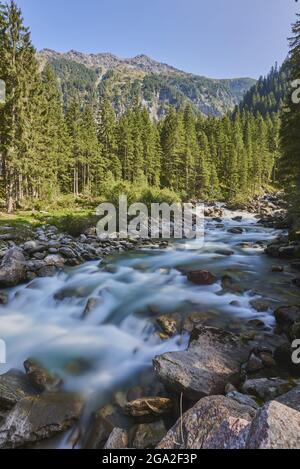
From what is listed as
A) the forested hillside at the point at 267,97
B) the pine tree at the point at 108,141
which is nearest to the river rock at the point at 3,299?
the pine tree at the point at 108,141

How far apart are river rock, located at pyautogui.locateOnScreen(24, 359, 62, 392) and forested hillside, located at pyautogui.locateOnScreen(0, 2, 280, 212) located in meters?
21.4

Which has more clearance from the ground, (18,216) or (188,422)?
(18,216)

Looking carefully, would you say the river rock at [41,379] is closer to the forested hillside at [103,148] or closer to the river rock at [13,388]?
the river rock at [13,388]

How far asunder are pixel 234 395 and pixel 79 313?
6.57 metres

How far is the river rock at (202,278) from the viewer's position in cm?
1266

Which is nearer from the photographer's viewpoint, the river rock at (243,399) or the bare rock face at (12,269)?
the river rock at (243,399)

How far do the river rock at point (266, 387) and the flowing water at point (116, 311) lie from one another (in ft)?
8.19

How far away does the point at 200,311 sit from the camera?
9867 mm

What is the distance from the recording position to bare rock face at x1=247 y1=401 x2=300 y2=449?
350cm

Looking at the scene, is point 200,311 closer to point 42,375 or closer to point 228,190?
point 42,375

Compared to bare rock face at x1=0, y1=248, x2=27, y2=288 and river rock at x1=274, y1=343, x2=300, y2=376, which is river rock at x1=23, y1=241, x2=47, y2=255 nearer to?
bare rock face at x1=0, y1=248, x2=27, y2=288

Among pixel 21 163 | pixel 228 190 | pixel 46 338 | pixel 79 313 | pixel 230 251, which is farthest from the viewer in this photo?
pixel 228 190
